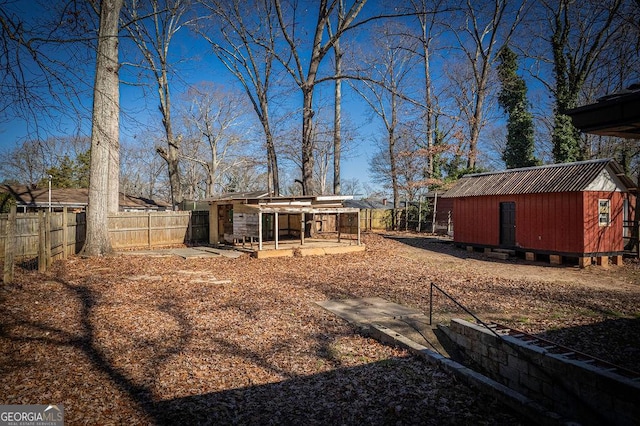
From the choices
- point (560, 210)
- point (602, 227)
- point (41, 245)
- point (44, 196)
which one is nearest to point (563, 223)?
point (560, 210)

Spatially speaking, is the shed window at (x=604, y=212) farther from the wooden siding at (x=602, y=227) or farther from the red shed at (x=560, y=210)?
the wooden siding at (x=602, y=227)

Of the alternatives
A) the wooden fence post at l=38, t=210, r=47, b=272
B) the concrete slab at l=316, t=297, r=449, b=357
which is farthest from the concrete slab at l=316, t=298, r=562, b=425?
the wooden fence post at l=38, t=210, r=47, b=272

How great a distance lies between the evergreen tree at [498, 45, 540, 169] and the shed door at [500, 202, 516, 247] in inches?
473

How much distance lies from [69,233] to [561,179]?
17874mm

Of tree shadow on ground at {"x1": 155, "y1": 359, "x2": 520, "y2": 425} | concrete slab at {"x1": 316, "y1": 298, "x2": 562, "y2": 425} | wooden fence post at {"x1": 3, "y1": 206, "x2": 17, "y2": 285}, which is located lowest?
tree shadow on ground at {"x1": 155, "y1": 359, "x2": 520, "y2": 425}

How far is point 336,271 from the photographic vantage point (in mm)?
12727

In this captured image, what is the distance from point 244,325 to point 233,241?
38.7 feet

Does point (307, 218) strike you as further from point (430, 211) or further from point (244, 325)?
point (244, 325)

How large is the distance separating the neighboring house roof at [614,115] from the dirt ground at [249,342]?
123 inches

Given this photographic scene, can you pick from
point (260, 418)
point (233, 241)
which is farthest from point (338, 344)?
point (233, 241)

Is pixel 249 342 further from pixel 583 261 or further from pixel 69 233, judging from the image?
pixel 583 261

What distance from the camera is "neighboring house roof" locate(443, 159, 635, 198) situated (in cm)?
1352

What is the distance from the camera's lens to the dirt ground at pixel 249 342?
432 cm

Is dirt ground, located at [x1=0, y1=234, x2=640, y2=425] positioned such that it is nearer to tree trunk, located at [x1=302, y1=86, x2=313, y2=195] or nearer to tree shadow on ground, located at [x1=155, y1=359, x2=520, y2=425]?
tree shadow on ground, located at [x1=155, y1=359, x2=520, y2=425]
